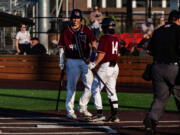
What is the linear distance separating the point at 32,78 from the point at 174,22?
14.1 metres

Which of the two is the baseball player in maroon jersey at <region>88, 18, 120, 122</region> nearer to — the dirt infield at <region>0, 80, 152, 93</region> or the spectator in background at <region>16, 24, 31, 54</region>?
the dirt infield at <region>0, 80, 152, 93</region>

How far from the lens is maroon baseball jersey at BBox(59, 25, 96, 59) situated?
10729 mm

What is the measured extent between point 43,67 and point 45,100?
726cm

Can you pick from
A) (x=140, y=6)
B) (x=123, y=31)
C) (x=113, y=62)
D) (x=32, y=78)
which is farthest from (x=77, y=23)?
(x=140, y=6)

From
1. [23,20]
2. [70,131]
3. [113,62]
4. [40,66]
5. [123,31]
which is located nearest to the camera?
[70,131]

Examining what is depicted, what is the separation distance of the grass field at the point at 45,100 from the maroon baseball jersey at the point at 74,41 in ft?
8.54

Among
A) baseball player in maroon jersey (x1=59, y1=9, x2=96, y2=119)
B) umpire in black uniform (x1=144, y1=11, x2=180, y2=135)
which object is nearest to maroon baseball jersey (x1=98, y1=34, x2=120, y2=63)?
baseball player in maroon jersey (x1=59, y1=9, x2=96, y2=119)

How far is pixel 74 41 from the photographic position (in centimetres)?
1077

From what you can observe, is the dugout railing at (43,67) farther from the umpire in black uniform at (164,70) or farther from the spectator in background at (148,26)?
the umpire in black uniform at (164,70)

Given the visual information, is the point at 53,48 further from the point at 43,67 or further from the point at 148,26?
the point at 148,26

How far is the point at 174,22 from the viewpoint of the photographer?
8633 millimetres

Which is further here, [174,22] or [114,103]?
[114,103]

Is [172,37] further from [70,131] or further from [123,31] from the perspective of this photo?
[123,31]

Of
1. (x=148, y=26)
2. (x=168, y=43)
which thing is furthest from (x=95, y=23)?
(x=168, y=43)
